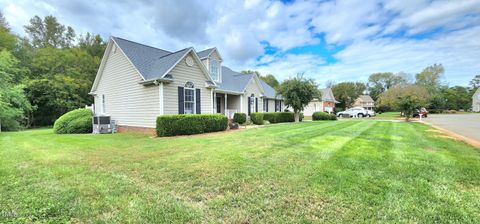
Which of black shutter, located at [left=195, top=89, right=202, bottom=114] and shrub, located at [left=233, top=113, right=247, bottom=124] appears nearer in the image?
black shutter, located at [left=195, top=89, right=202, bottom=114]

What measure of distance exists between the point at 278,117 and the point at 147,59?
42.5 ft

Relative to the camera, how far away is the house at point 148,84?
11.9 meters

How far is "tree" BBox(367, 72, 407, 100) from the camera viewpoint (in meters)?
66.4

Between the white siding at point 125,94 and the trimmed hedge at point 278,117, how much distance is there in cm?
1084

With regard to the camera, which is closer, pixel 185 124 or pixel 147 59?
pixel 185 124

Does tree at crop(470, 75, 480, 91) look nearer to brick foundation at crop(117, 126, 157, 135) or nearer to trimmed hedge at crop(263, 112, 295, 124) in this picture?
trimmed hedge at crop(263, 112, 295, 124)

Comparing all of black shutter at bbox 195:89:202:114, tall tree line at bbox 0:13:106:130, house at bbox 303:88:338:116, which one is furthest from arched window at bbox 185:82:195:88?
house at bbox 303:88:338:116

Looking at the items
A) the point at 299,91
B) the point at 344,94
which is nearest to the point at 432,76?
the point at 344,94

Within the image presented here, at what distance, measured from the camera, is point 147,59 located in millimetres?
13672

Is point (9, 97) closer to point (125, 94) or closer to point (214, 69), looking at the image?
point (125, 94)

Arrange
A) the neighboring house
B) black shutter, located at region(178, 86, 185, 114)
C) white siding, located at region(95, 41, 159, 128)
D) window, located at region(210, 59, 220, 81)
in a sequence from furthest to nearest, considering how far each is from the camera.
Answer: the neighboring house
window, located at region(210, 59, 220, 81)
black shutter, located at region(178, 86, 185, 114)
white siding, located at region(95, 41, 159, 128)

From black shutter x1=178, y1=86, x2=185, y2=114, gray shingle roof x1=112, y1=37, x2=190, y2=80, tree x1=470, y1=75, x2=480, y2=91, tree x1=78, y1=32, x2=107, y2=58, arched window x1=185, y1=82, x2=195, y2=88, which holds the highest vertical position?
tree x1=78, y1=32, x2=107, y2=58

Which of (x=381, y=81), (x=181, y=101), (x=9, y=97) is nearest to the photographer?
(x=181, y=101)

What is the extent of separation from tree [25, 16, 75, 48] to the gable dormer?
105ft
